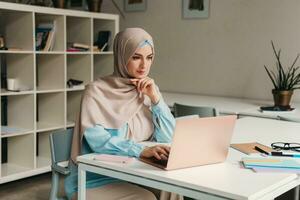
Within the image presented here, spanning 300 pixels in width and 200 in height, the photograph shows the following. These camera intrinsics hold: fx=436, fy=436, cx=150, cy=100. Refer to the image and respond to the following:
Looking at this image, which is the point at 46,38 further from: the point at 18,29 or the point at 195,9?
the point at 195,9

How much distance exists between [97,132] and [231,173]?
653 millimetres

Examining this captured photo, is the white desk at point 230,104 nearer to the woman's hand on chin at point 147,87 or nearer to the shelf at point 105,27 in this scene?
the shelf at point 105,27

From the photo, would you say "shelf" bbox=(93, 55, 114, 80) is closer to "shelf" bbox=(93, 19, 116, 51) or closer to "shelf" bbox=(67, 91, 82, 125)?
"shelf" bbox=(93, 19, 116, 51)

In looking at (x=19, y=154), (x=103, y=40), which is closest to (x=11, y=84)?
(x=19, y=154)

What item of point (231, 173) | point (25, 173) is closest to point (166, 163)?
point (231, 173)

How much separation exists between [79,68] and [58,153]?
2169mm

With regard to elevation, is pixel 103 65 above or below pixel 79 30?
below

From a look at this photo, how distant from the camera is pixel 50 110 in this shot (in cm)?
396

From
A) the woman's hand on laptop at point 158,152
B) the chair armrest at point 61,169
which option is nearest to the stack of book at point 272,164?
the woman's hand on laptop at point 158,152

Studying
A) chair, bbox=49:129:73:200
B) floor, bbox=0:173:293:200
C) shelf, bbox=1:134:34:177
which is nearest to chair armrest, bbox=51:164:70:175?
chair, bbox=49:129:73:200

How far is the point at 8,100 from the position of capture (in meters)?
3.81

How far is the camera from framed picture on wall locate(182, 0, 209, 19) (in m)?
4.23

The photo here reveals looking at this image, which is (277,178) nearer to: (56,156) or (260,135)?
(260,135)

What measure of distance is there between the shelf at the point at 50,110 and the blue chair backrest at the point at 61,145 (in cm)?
171
